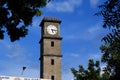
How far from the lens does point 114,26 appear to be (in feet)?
45.7

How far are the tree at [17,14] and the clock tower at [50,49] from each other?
6803cm

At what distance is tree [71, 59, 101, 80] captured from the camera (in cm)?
4425

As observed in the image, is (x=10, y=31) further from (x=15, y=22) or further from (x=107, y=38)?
(x=107, y=38)

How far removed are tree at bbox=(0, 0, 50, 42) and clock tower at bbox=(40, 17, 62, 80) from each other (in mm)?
68034

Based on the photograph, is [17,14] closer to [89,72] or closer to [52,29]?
[89,72]

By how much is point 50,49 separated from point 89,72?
4308 cm

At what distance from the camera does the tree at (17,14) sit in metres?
15.9

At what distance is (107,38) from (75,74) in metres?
30.7

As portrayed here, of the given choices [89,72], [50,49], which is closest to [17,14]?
[89,72]

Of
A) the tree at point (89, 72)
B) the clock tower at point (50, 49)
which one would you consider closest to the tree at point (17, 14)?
the tree at point (89, 72)

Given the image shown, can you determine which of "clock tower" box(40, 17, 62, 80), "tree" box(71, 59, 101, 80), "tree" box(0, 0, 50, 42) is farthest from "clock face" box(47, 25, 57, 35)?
"tree" box(0, 0, 50, 42)

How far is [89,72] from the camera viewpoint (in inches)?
1757

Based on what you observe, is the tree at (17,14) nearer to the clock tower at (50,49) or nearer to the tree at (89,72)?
the tree at (89,72)

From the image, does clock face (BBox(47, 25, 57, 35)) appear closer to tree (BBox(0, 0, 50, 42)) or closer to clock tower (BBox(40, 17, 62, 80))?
clock tower (BBox(40, 17, 62, 80))
